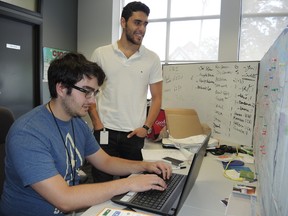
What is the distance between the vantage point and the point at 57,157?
1092 millimetres

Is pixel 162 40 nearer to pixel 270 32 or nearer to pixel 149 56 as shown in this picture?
pixel 270 32

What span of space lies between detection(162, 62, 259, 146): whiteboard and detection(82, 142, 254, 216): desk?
22.5 inches

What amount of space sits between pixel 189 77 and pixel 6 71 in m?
2.51

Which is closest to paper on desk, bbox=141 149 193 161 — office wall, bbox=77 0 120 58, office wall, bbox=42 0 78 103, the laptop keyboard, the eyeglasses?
the laptop keyboard

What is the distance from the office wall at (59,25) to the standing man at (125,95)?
2.26 metres

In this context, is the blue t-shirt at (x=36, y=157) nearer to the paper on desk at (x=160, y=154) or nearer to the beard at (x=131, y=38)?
the paper on desk at (x=160, y=154)

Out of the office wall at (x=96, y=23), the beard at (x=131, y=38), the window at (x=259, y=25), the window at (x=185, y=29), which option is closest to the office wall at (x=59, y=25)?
the office wall at (x=96, y=23)

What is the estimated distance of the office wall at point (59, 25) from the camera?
4133 millimetres

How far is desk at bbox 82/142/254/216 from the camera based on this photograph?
0.98m

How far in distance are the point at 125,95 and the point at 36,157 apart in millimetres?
1022

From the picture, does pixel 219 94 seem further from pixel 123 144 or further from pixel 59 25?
pixel 59 25

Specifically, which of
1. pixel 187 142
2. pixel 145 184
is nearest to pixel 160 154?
pixel 187 142

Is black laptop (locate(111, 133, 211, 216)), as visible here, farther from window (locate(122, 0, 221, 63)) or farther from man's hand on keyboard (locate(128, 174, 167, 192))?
window (locate(122, 0, 221, 63))

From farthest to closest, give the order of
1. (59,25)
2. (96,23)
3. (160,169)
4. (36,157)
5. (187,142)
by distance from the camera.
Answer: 1. (96,23)
2. (59,25)
3. (187,142)
4. (160,169)
5. (36,157)
